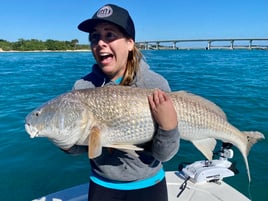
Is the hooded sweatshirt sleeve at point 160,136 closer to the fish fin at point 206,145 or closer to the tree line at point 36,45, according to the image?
the fish fin at point 206,145

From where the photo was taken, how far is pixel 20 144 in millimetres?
7859

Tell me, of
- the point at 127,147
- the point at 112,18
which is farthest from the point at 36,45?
the point at 127,147

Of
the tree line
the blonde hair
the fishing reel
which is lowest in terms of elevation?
the fishing reel

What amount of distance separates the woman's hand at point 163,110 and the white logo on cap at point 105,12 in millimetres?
607

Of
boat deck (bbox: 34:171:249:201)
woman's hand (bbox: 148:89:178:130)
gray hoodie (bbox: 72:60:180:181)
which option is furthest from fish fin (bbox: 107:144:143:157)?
boat deck (bbox: 34:171:249:201)

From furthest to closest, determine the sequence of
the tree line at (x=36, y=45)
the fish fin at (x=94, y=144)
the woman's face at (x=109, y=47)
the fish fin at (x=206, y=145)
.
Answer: the tree line at (x=36, y=45), the fish fin at (x=206, y=145), the woman's face at (x=109, y=47), the fish fin at (x=94, y=144)

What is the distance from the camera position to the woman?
2049 millimetres

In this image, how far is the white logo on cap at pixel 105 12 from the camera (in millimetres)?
2068

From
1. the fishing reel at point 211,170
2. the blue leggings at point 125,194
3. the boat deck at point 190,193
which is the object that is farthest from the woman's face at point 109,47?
the fishing reel at point 211,170

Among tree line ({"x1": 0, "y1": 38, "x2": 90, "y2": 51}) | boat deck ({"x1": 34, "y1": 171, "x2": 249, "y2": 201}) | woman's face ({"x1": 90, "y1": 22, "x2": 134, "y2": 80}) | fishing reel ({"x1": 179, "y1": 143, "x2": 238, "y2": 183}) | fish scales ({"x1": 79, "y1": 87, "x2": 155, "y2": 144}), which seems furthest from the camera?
tree line ({"x1": 0, "y1": 38, "x2": 90, "y2": 51})

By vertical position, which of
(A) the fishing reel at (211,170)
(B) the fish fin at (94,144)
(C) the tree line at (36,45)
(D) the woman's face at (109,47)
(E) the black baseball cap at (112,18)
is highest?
(C) the tree line at (36,45)

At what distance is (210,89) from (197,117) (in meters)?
13.7

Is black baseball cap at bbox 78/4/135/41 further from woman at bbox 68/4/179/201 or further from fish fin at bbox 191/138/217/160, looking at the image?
fish fin at bbox 191/138/217/160

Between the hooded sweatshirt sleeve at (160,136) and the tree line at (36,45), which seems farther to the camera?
the tree line at (36,45)
